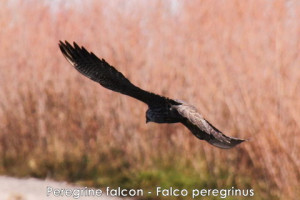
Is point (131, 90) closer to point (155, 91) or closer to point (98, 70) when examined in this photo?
point (98, 70)

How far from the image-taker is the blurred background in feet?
15.0

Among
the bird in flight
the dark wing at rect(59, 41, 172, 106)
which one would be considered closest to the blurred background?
the bird in flight

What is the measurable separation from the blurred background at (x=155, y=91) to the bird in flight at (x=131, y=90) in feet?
5.08

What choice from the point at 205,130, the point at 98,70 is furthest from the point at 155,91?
the point at 205,130

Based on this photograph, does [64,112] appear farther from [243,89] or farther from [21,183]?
[243,89]

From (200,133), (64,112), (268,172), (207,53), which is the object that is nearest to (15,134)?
(64,112)

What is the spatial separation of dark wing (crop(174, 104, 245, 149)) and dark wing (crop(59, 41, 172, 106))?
188 millimetres

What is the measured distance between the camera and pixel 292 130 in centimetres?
446

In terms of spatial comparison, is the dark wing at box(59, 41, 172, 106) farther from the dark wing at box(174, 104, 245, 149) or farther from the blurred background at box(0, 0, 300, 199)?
the blurred background at box(0, 0, 300, 199)

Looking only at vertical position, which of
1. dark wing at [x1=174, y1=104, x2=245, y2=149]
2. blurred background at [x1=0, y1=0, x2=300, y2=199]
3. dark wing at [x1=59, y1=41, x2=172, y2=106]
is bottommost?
dark wing at [x1=174, y1=104, x2=245, y2=149]

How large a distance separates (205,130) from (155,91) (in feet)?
8.18

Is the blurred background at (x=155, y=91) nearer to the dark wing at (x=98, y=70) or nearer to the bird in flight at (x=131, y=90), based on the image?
the bird in flight at (x=131, y=90)

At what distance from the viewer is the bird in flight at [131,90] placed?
277cm

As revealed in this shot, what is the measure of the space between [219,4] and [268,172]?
4.53 feet
